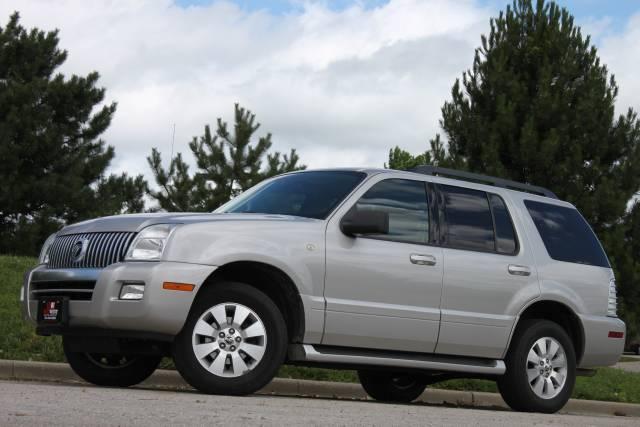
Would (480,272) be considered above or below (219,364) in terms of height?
above

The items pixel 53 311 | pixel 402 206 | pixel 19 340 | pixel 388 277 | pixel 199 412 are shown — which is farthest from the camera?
pixel 19 340

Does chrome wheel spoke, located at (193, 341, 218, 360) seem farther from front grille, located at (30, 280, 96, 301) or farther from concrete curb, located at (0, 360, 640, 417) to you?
concrete curb, located at (0, 360, 640, 417)

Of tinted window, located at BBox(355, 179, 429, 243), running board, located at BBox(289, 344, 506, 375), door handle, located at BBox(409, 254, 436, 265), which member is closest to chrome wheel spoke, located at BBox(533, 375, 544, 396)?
running board, located at BBox(289, 344, 506, 375)

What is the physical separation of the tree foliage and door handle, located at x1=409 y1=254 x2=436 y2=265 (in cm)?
1760

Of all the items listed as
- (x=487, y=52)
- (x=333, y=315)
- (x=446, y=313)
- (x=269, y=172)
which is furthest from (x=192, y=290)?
(x=269, y=172)

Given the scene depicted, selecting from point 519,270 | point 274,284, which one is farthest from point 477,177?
point 274,284

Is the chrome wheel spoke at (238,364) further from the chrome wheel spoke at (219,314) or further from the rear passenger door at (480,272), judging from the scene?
the rear passenger door at (480,272)

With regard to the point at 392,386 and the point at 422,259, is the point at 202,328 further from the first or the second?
the point at 392,386

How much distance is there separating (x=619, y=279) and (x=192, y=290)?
2052 cm

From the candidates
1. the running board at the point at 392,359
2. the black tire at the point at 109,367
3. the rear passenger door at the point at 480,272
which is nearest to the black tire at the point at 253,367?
the running board at the point at 392,359

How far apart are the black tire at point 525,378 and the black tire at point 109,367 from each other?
2.94m

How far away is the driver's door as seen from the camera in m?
8.20

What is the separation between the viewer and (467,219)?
30.6ft

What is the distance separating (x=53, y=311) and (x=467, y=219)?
345 centimetres
